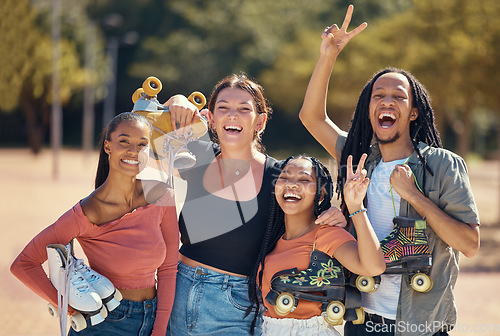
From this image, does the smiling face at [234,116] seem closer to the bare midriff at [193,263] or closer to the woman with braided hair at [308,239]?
the woman with braided hair at [308,239]

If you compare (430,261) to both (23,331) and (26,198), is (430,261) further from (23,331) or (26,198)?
(26,198)

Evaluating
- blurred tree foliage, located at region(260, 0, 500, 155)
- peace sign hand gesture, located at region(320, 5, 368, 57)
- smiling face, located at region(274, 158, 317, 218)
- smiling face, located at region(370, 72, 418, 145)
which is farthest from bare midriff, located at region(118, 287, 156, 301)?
blurred tree foliage, located at region(260, 0, 500, 155)

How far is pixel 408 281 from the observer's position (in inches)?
106

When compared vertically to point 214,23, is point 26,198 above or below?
below

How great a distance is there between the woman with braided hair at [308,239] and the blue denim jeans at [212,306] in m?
0.10

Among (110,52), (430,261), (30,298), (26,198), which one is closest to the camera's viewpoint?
(430,261)

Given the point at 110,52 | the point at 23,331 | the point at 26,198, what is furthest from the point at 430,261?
the point at 110,52

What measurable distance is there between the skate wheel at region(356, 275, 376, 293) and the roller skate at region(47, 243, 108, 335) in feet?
3.62

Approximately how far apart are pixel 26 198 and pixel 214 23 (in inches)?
1193

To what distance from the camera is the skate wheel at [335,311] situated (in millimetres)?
2607

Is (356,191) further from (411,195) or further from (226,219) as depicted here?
(226,219)

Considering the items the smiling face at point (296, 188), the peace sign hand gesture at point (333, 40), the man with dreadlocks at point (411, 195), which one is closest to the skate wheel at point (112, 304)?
the smiling face at point (296, 188)

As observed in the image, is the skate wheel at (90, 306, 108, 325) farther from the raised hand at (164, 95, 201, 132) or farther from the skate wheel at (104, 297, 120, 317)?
the raised hand at (164, 95, 201, 132)

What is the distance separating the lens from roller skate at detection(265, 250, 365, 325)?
2.63m
